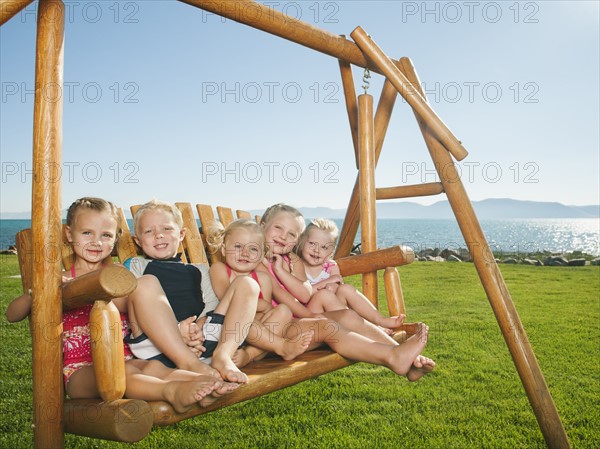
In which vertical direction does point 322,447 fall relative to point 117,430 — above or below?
below

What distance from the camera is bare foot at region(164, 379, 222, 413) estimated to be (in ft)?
5.18

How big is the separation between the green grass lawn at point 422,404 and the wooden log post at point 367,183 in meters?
0.90

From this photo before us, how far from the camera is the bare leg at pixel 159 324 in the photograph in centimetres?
188

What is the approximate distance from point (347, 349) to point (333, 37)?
146cm

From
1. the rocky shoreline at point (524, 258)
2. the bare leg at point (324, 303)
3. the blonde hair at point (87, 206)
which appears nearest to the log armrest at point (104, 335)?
the blonde hair at point (87, 206)

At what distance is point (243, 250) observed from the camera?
242 centimetres

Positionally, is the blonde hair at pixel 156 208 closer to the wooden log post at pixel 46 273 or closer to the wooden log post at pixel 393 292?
the wooden log post at pixel 46 273

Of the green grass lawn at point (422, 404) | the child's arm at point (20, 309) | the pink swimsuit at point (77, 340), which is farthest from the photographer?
the green grass lawn at point (422, 404)

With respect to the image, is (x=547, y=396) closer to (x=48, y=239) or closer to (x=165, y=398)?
(x=165, y=398)

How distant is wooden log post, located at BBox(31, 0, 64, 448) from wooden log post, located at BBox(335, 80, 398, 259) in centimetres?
161

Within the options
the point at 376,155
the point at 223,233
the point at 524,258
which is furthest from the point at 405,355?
the point at 524,258

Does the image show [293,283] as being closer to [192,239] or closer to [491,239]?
[192,239]

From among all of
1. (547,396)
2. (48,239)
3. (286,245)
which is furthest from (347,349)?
(48,239)

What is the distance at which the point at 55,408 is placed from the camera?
165 centimetres
